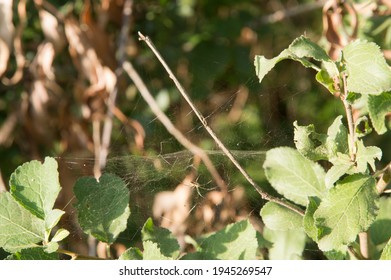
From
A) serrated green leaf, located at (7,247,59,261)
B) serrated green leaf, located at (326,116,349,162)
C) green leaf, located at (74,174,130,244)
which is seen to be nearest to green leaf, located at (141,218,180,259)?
green leaf, located at (74,174,130,244)

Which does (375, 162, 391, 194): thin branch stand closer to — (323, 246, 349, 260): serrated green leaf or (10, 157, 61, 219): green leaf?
(323, 246, 349, 260): serrated green leaf

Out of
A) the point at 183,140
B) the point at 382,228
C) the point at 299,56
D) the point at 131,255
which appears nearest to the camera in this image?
the point at 299,56

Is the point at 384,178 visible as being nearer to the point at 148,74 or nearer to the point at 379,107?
the point at 379,107

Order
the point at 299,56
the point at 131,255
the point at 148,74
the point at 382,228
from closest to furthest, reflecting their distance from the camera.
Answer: the point at 299,56 → the point at 131,255 → the point at 382,228 → the point at 148,74

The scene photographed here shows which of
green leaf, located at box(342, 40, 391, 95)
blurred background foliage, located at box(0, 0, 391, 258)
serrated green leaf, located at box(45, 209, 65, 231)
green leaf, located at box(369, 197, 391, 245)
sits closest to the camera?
green leaf, located at box(342, 40, 391, 95)

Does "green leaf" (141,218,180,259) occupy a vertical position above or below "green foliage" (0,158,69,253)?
below

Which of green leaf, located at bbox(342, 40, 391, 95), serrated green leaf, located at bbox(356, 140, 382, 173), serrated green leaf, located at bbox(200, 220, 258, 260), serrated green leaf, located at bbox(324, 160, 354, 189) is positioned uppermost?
green leaf, located at bbox(342, 40, 391, 95)

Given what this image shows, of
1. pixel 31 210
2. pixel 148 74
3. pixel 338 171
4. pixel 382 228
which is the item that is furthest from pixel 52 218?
pixel 148 74
